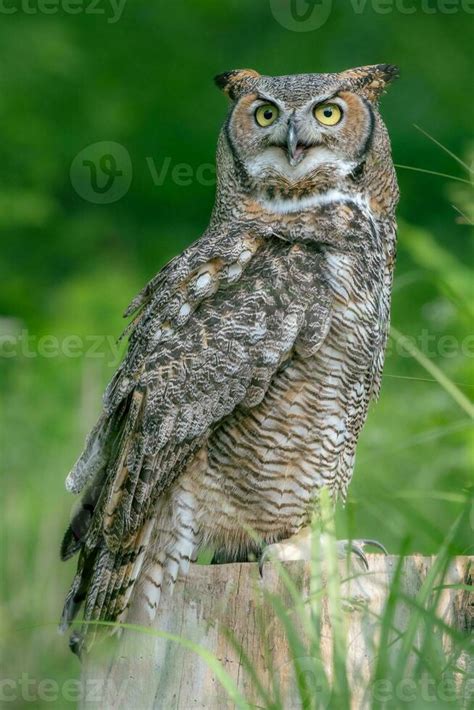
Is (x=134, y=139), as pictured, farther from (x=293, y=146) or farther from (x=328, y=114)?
(x=293, y=146)

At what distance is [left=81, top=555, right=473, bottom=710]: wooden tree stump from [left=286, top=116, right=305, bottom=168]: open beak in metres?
1.23

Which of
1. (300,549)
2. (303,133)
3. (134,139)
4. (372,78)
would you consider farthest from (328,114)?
(134,139)

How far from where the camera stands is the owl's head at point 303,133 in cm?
378

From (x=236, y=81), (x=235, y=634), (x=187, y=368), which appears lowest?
(x=235, y=634)

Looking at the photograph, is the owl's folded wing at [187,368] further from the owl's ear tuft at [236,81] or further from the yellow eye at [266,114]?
the owl's ear tuft at [236,81]

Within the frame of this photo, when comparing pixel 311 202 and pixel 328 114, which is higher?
pixel 328 114

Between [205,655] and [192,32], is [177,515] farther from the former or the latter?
[192,32]

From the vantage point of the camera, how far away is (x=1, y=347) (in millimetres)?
7270

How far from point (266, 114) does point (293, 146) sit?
228 mm

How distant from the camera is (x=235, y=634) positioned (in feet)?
10.1

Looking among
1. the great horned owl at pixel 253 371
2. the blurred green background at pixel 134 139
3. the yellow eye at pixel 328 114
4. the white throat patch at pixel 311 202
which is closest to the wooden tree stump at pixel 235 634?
the great horned owl at pixel 253 371

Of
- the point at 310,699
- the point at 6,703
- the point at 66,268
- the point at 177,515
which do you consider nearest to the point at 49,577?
the point at 6,703

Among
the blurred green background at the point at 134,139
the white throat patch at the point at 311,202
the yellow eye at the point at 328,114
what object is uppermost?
the blurred green background at the point at 134,139

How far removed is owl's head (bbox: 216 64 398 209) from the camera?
149 inches
